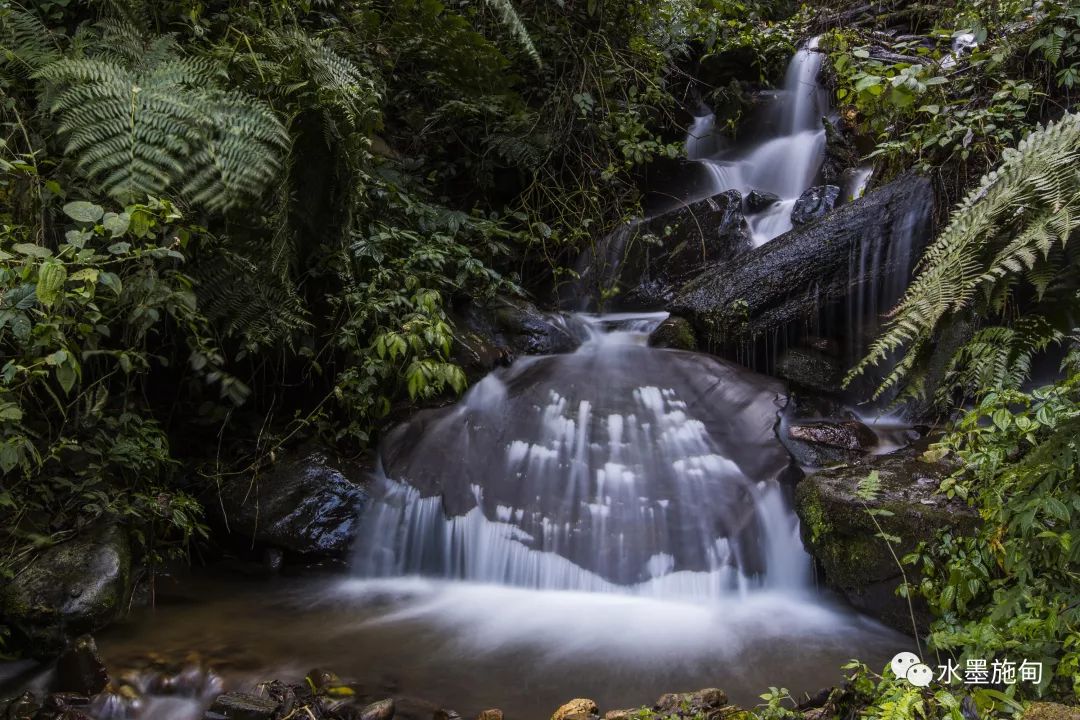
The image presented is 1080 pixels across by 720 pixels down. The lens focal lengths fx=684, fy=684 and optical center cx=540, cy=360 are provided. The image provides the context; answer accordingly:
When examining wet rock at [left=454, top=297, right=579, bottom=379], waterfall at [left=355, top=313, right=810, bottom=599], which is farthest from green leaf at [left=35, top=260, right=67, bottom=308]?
wet rock at [left=454, top=297, right=579, bottom=379]

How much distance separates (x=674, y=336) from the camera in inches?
207

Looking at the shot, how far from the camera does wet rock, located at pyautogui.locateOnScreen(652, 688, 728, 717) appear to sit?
2.12m

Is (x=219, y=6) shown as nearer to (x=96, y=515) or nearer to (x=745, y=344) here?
(x=96, y=515)

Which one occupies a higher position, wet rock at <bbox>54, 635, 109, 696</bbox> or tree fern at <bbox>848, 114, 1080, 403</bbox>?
tree fern at <bbox>848, 114, 1080, 403</bbox>

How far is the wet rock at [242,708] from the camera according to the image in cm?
222

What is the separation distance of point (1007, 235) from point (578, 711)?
7.15ft

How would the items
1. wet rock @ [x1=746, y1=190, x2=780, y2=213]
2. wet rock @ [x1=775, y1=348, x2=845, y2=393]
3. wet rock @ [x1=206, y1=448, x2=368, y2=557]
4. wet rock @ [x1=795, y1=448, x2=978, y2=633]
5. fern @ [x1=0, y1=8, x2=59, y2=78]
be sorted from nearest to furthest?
wet rock @ [x1=795, y1=448, x2=978, y2=633], fern @ [x1=0, y1=8, x2=59, y2=78], wet rock @ [x1=206, y1=448, x2=368, y2=557], wet rock @ [x1=775, y1=348, x2=845, y2=393], wet rock @ [x1=746, y1=190, x2=780, y2=213]

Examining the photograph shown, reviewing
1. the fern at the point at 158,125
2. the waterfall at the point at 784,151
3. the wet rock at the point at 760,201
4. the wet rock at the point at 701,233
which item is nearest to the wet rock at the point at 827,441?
the wet rock at the point at 701,233

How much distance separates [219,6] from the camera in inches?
172

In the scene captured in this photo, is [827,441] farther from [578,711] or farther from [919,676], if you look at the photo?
[578,711]

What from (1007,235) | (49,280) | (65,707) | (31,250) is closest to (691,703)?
(1007,235)

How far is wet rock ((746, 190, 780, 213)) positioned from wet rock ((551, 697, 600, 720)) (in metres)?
5.34

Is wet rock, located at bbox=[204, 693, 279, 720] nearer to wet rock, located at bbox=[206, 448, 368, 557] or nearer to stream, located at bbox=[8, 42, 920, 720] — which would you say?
stream, located at bbox=[8, 42, 920, 720]

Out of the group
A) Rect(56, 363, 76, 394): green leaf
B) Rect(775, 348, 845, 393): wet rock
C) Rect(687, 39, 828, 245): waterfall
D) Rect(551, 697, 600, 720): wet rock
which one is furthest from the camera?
Rect(687, 39, 828, 245): waterfall
